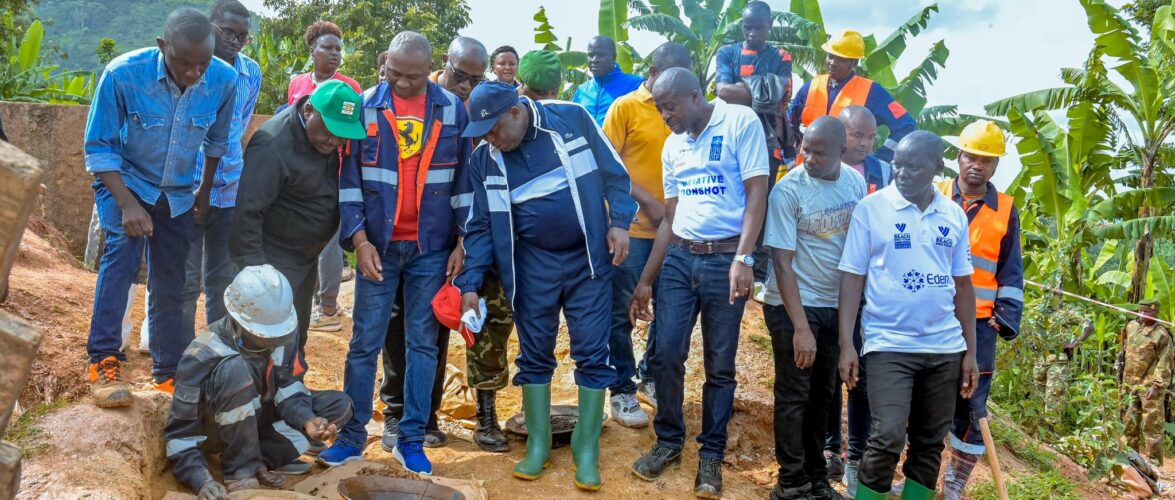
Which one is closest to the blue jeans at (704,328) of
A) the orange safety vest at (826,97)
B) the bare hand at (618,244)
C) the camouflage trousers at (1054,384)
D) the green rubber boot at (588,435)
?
the bare hand at (618,244)

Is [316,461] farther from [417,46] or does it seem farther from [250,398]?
[417,46]

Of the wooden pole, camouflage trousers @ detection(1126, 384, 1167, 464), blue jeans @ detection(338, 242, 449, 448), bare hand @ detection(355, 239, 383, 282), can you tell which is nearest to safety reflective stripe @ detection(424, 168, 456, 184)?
blue jeans @ detection(338, 242, 449, 448)

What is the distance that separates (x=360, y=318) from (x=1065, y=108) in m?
10.3

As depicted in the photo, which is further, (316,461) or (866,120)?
(866,120)

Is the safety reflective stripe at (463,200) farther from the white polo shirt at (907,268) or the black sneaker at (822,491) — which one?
the black sneaker at (822,491)

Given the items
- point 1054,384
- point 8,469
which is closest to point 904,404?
point 8,469

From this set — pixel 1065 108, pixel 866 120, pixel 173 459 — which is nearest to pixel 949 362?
pixel 866 120

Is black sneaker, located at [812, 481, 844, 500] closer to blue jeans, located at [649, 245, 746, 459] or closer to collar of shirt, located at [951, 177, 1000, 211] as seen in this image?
blue jeans, located at [649, 245, 746, 459]

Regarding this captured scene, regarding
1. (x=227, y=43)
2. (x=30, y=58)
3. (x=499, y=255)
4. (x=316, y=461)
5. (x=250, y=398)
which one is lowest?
(x=316, y=461)

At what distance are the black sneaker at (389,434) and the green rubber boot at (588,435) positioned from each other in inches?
39.0

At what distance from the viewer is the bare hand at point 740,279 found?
436 centimetres

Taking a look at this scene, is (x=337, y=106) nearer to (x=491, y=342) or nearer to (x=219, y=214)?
(x=219, y=214)

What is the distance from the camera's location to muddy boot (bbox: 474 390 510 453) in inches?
201

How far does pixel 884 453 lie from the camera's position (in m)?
4.19
